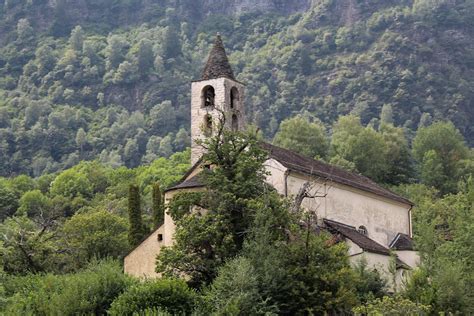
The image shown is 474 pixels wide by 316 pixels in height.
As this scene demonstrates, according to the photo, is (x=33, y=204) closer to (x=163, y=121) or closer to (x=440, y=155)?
(x=440, y=155)

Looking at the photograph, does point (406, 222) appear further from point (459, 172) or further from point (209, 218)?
point (459, 172)

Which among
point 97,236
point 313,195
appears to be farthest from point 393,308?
point 97,236

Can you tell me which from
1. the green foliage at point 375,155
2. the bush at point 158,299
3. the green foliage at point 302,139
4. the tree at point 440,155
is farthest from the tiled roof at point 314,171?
the tree at point 440,155

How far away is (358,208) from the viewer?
60375 mm

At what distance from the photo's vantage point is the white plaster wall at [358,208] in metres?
56.8

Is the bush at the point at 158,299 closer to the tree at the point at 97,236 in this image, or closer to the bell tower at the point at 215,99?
the bell tower at the point at 215,99

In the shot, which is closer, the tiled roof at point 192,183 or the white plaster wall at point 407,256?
the tiled roof at point 192,183

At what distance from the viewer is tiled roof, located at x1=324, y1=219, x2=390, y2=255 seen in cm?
5541

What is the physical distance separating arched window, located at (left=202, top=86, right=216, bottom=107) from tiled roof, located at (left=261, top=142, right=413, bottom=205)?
474 cm

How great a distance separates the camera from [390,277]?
54938mm

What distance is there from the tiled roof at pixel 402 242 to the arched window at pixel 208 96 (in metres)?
16.0

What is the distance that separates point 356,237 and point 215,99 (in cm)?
1285

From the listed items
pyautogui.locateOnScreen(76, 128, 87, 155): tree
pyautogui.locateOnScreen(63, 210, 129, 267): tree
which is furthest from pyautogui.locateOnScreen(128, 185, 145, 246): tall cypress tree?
pyautogui.locateOnScreen(76, 128, 87, 155): tree

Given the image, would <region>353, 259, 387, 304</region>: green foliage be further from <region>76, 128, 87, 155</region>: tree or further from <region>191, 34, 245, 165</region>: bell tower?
<region>76, 128, 87, 155</region>: tree
